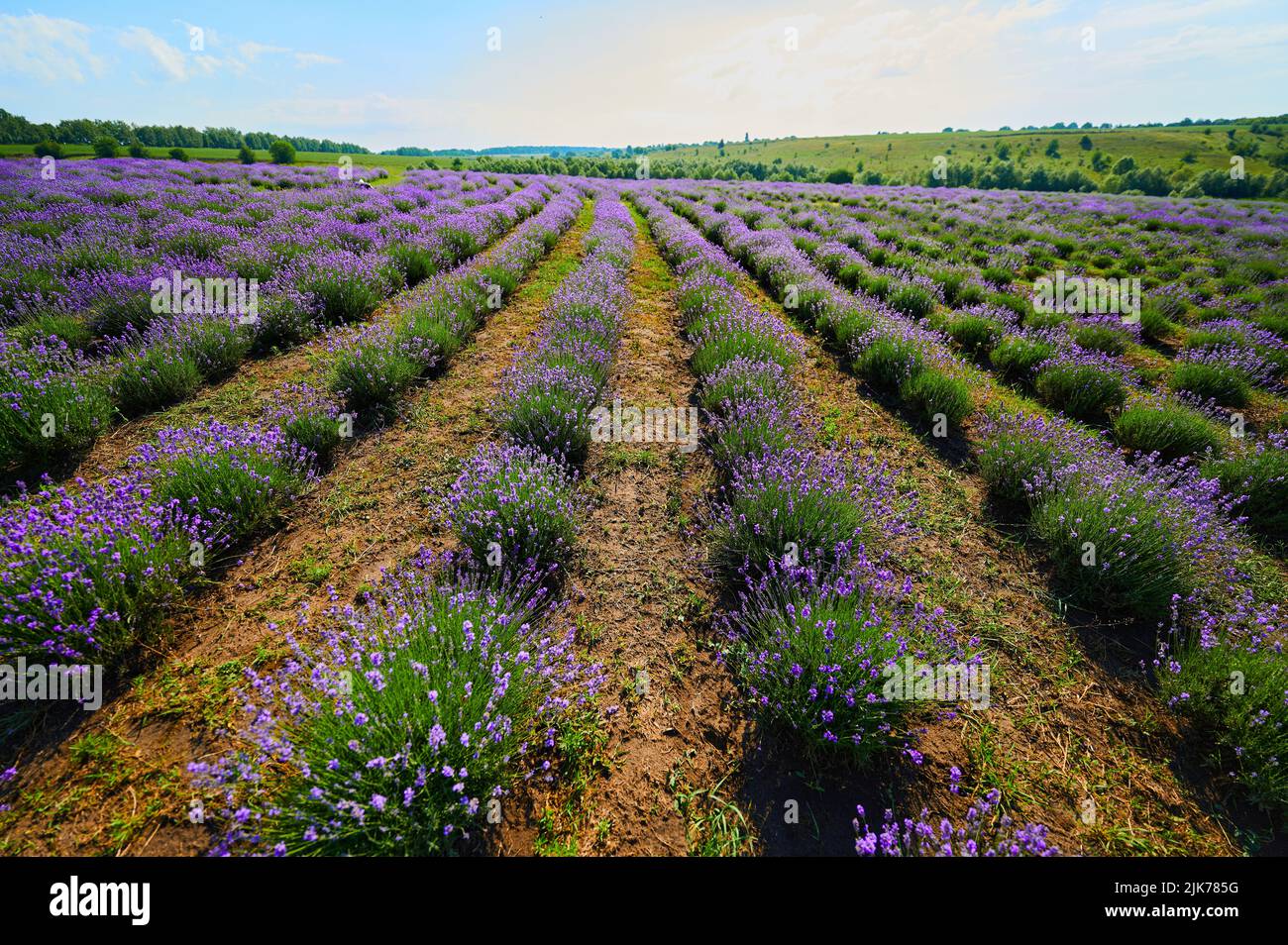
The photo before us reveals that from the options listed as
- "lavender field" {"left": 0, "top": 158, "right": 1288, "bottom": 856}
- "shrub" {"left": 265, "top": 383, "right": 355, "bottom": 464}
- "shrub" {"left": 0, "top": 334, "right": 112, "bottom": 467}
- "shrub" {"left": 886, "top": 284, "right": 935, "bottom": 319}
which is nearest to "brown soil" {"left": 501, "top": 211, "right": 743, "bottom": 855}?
"lavender field" {"left": 0, "top": 158, "right": 1288, "bottom": 856}

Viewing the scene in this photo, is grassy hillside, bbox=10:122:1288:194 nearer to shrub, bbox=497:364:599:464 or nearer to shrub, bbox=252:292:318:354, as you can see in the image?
shrub, bbox=252:292:318:354

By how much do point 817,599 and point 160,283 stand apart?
9.34 meters

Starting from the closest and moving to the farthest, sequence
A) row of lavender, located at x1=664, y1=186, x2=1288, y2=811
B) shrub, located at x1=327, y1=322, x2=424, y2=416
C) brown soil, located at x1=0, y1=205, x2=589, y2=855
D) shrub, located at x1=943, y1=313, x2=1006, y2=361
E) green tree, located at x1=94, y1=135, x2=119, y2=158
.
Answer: brown soil, located at x1=0, y1=205, x2=589, y2=855
row of lavender, located at x1=664, y1=186, x2=1288, y2=811
shrub, located at x1=327, y1=322, x2=424, y2=416
shrub, located at x1=943, y1=313, x2=1006, y2=361
green tree, located at x1=94, y1=135, x2=119, y2=158

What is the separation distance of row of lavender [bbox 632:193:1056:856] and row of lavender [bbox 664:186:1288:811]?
3.48ft

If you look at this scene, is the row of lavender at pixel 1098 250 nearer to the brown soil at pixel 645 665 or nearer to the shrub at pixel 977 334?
the shrub at pixel 977 334

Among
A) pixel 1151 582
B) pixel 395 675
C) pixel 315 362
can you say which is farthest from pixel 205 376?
pixel 1151 582

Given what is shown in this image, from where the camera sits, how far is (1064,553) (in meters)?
3.52

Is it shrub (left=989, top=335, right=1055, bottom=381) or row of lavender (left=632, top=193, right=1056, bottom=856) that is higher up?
shrub (left=989, top=335, right=1055, bottom=381)

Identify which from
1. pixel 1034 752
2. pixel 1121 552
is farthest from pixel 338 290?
pixel 1121 552

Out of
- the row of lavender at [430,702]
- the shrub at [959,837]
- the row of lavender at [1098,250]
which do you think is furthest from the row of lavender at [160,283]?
the row of lavender at [1098,250]

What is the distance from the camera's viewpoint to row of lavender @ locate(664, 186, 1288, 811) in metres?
2.40

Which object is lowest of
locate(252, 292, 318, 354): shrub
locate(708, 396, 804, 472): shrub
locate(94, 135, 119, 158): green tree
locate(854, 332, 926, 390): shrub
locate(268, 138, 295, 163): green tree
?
locate(708, 396, 804, 472): shrub

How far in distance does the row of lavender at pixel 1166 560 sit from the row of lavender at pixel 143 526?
5.85 meters
